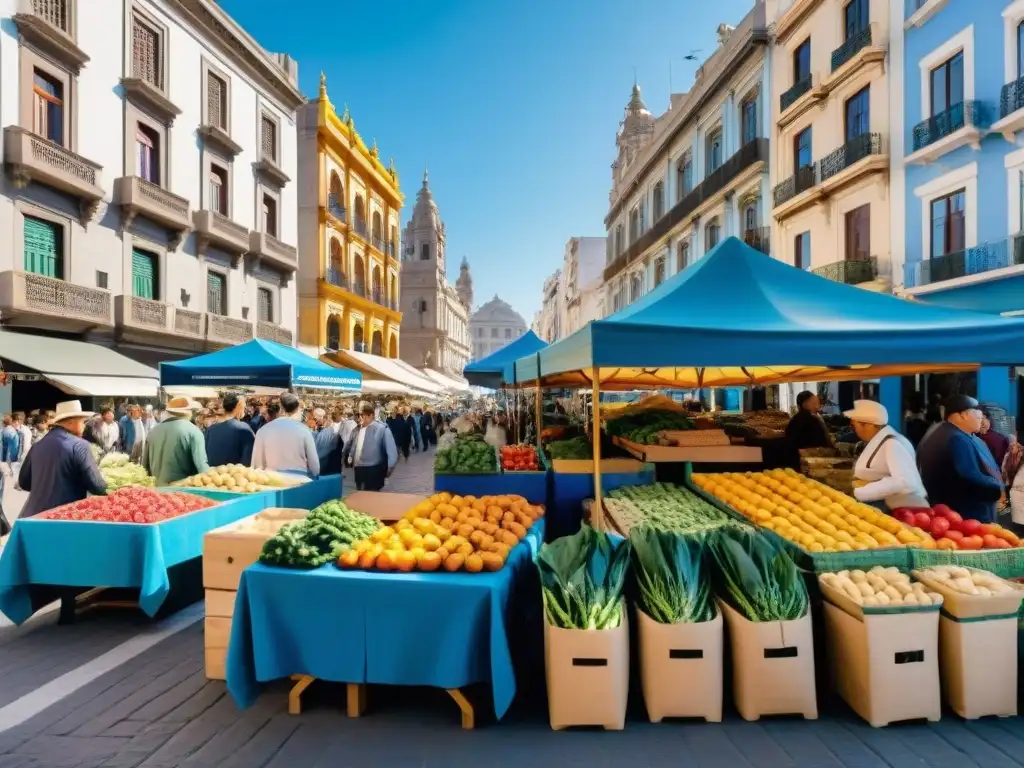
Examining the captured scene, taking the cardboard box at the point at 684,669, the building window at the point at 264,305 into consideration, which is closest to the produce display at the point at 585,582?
the cardboard box at the point at 684,669

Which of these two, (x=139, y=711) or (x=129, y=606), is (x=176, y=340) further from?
(x=139, y=711)

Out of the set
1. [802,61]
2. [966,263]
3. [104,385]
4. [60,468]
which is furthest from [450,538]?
[802,61]

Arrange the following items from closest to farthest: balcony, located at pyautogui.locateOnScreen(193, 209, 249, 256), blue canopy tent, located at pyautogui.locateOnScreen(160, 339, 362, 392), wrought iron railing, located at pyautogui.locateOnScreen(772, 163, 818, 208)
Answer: blue canopy tent, located at pyautogui.locateOnScreen(160, 339, 362, 392) → wrought iron railing, located at pyautogui.locateOnScreen(772, 163, 818, 208) → balcony, located at pyautogui.locateOnScreen(193, 209, 249, 256)

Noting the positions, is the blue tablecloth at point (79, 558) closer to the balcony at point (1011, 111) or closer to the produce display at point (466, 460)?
the produce display at point (466, 460)

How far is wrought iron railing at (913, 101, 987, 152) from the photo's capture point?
13148 mm

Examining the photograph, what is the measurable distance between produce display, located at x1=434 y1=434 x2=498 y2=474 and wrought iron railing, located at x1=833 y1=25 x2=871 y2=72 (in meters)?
16.4

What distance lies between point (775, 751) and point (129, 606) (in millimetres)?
4847

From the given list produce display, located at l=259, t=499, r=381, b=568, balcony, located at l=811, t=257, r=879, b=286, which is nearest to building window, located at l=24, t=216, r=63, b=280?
produce display, located at l=259, t=499, r=381, b=568

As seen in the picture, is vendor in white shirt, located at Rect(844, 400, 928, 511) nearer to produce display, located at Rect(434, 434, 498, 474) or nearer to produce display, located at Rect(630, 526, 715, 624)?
produce display, located at Rect(630, 526, 715, 624)

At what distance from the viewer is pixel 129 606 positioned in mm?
5082

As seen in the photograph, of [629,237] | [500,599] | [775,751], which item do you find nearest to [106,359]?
[500,599]

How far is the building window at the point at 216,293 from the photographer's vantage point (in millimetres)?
22156

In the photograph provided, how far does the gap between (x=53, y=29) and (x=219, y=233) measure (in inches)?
284

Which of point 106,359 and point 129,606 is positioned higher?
point 106,359
